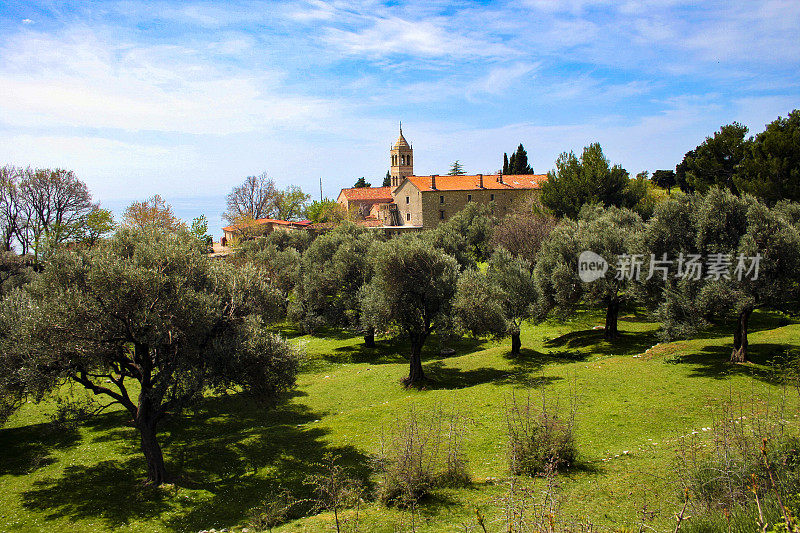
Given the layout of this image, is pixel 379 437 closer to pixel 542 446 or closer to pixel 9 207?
pixel 542 446

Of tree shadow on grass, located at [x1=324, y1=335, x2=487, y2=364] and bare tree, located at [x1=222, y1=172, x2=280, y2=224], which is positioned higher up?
bare tree, located at [x1=222, y1=172, x2=280, y2=224]

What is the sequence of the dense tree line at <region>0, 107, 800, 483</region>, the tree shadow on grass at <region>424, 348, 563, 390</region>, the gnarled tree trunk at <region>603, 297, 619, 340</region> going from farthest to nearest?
the gnarled tree trunk at <region>603, 297, 619, 340</region> < the tree shadow on grass at <region>424, 348, 563, 390</region> < the dense tree line at <region>0, 107, 800, 483</region>

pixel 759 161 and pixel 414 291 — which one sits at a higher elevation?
pixel 759 161

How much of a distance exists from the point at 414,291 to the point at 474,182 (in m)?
77.8

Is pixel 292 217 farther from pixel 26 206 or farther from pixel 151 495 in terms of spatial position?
pixel 151 495

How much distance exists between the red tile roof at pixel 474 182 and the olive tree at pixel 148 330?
272 ft

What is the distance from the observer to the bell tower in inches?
4835

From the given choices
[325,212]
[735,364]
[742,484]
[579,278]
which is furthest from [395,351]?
[325,212]

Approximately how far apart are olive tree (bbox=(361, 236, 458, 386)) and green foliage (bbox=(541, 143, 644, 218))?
123 feet

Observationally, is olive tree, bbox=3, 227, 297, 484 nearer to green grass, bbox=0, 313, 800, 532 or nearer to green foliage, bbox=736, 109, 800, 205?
green grass, bbox=0, 313, 800, 532

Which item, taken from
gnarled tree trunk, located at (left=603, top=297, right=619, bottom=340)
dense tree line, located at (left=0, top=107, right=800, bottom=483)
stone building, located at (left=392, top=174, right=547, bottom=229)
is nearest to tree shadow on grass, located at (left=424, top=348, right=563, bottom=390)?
dense tree line, located at (left=0, top=107, right=800, bottom=483)

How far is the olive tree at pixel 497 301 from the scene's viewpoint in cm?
2759

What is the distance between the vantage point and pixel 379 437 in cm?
1688

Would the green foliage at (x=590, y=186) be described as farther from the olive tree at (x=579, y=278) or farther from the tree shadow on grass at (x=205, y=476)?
the tree shadow on grass at (x=205, y=476)
